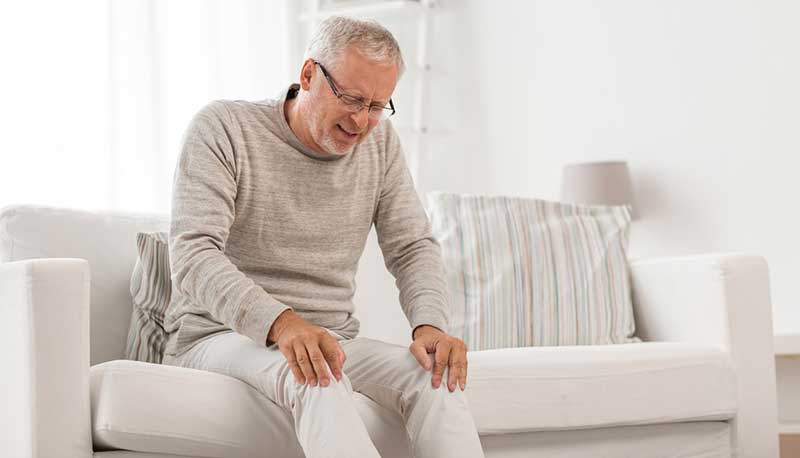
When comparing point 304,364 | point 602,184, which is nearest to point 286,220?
point 304,364

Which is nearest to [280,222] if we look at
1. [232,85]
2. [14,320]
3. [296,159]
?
[296,159]

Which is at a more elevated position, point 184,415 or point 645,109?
point 645,109

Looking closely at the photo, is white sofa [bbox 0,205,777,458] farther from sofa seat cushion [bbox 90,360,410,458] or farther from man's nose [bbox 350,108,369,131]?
man's nose [bbox 350,108,369,131]

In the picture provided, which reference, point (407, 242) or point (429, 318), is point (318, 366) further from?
point (407, 242)

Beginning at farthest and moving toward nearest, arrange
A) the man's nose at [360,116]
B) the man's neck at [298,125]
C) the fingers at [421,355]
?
the man's neck at [298,125], the man's nose at [360,116], the fingers at [421,355]

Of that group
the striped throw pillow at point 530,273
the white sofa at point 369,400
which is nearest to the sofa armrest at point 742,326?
the white sofa at point 369,400

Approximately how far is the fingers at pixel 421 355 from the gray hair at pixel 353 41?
507 millimetres

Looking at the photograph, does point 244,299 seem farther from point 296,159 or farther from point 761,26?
point 761,26

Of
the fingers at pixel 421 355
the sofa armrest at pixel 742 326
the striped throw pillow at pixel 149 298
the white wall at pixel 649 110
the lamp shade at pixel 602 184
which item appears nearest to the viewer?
the fingers at pixel 421 355

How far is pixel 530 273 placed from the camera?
2.52 meters

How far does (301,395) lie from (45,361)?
42 centimetres

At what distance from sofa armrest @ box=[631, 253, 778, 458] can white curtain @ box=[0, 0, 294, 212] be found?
5.33ft

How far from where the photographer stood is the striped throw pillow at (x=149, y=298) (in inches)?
80.5

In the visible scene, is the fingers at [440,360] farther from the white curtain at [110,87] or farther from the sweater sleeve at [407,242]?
the white curtain at [110,87]
